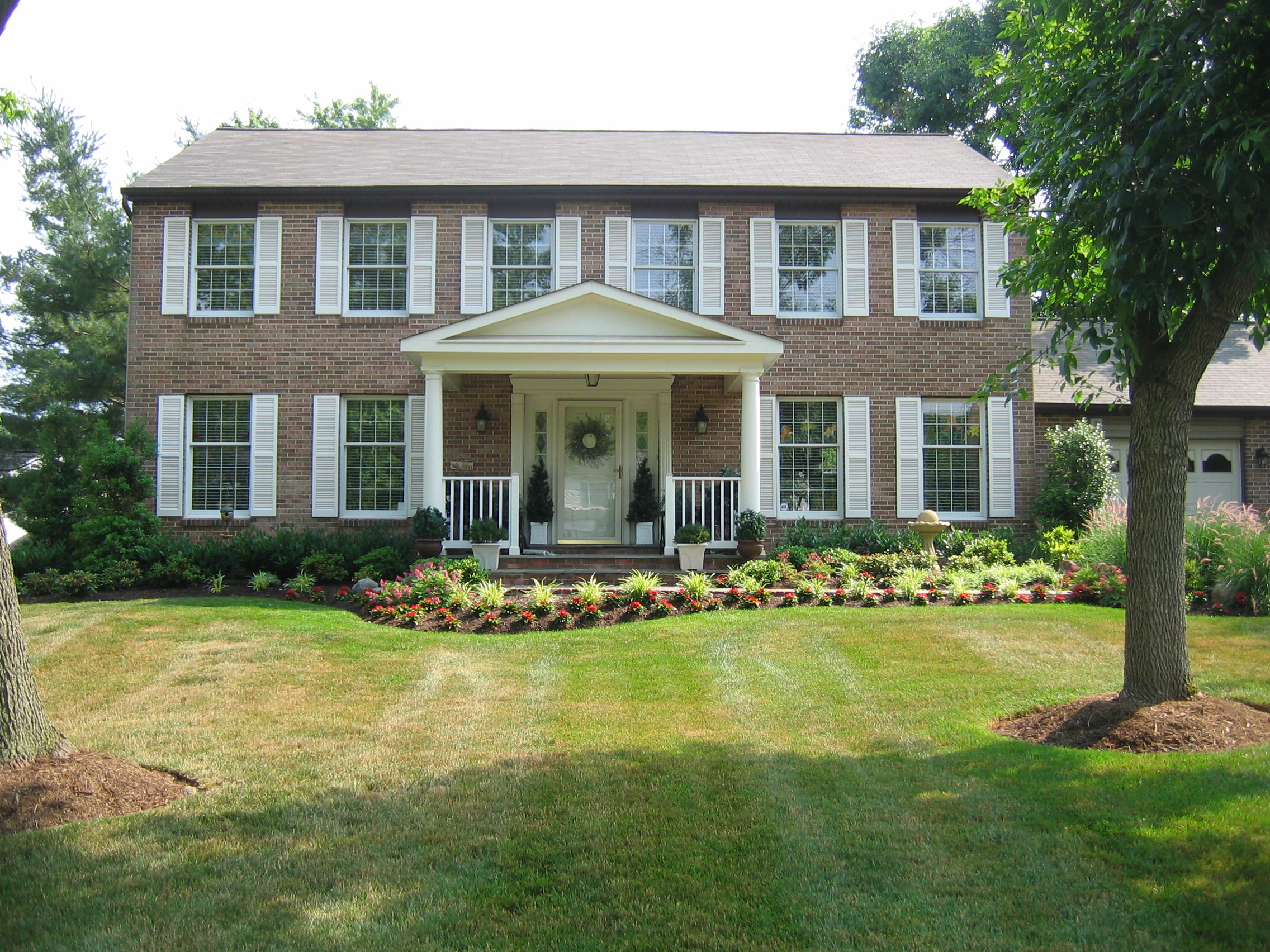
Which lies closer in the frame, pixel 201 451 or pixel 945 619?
pixel 945 619

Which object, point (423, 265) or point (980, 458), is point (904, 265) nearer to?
point (980, 458)

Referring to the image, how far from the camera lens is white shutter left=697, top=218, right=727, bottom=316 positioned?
14555 millimetres

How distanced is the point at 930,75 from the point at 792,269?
1594 centimetres

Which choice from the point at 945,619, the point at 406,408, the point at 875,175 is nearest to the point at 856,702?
the point at 945,619

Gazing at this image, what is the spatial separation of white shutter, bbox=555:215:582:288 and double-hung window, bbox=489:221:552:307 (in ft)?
0.56

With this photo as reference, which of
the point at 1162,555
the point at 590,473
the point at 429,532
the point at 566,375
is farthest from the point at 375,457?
the point at 1162,555

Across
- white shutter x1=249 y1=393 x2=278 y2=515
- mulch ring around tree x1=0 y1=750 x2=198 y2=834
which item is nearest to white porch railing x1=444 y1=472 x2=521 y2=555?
white shutter x1=249 y1=393 x2=278 y2=515

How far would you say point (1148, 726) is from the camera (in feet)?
17.9

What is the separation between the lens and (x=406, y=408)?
1443cm

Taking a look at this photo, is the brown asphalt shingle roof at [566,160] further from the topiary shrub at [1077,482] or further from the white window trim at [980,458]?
the topiary shrub at [1077,482]

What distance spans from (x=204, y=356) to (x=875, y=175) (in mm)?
10901

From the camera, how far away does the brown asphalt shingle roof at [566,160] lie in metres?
14.7

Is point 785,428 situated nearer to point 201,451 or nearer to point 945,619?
point 945,619

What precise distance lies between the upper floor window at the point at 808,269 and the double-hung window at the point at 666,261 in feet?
4.63
